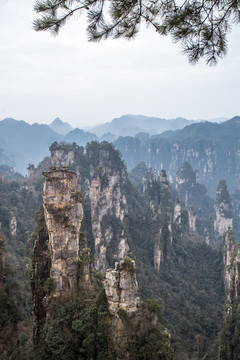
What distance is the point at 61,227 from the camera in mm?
13953

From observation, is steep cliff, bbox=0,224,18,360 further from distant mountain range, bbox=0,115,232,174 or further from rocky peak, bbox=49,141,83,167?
distant mountain range, bbox=0,115,232,174

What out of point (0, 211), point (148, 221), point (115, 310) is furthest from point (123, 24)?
point (148, 221)

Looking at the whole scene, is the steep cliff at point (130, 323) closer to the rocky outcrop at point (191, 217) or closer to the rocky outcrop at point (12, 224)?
the rocky outcrop at point (12, 224)

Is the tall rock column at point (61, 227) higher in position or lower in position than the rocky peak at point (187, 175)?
lower

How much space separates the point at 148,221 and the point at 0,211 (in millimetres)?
21509

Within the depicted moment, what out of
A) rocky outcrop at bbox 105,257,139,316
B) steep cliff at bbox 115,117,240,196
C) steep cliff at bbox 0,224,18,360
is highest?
steep cliff at bbox 115,117,240,196

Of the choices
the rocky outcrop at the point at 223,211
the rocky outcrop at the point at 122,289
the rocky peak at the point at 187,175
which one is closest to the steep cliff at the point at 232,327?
the rocky outcrop at the point at 122,289

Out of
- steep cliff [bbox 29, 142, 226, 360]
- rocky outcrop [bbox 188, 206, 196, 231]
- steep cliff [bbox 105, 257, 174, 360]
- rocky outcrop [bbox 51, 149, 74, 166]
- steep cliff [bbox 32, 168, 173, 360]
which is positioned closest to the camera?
steep cliff [bbox 105, 257, 174, 360]

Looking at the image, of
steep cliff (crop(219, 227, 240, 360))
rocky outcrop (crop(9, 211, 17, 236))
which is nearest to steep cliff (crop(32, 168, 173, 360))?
steep cliff (crop(219, 227, 240, 360))

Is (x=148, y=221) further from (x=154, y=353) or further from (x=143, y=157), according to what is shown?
(x=143, y=157)

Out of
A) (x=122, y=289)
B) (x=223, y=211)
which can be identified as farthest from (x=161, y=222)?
(x=122, y=289)

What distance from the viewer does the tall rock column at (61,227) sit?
13.7 meters

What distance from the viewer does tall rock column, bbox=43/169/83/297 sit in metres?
13.7

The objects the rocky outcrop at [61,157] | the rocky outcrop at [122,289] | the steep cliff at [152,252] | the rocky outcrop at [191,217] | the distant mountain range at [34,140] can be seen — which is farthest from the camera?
the distant mountain range at [34,140]
